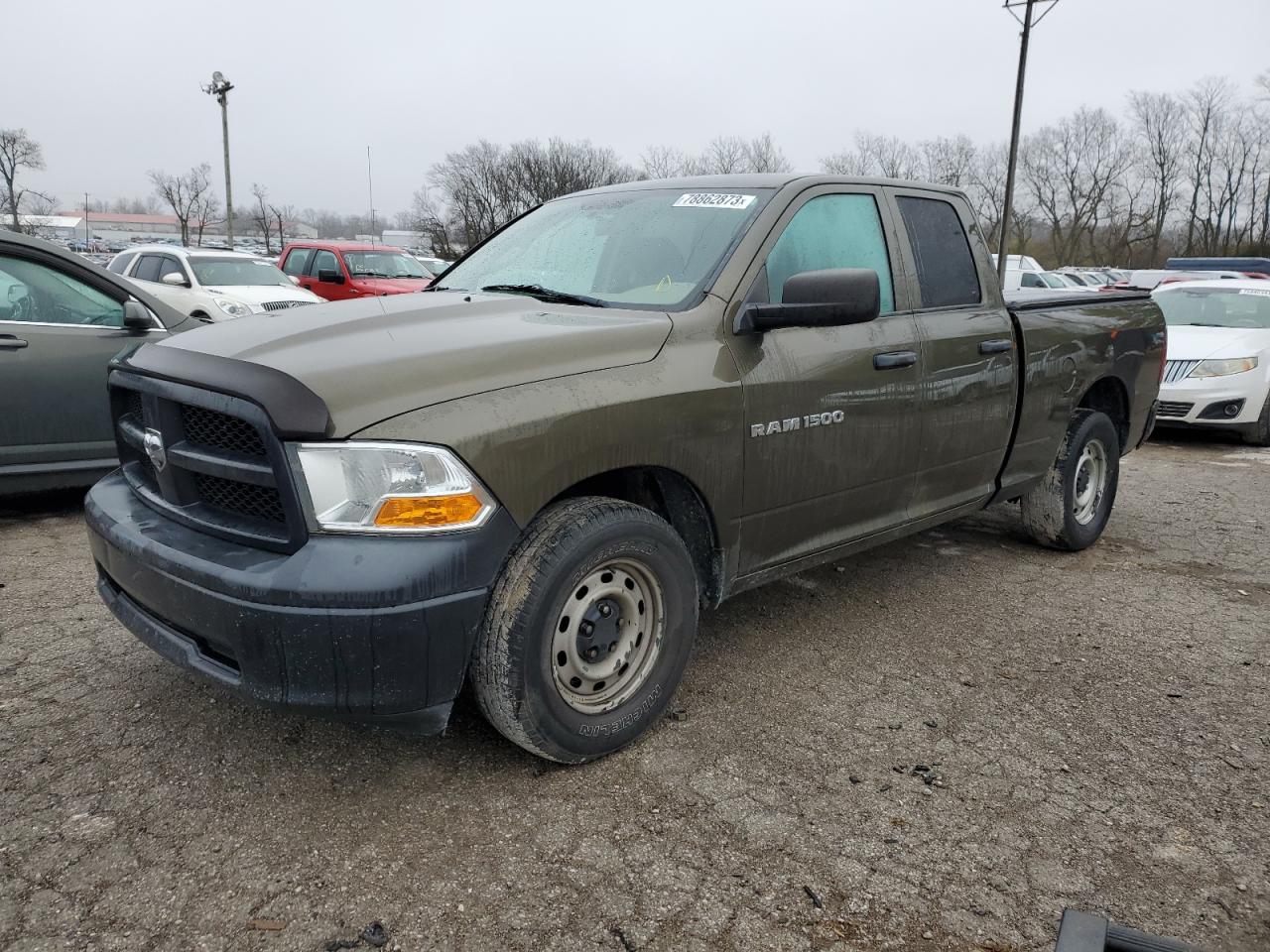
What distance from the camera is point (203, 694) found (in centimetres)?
321

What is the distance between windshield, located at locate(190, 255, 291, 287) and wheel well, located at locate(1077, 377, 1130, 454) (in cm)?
1030

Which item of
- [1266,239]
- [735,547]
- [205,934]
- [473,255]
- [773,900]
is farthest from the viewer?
[1266,239]

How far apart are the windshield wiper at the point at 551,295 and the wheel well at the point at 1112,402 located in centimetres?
311

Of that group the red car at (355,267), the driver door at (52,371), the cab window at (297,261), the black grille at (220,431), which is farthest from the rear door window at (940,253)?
the cab window at (297,261)

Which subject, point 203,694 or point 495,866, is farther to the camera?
point 203,694

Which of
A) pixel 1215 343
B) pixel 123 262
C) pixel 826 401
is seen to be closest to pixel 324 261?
pixel 123 262

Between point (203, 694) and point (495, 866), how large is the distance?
1.43m

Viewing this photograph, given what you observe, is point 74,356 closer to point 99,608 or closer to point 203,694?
point 99,608

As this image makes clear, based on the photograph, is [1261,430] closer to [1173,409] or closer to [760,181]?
[1173,409]

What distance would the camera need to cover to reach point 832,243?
356 centimetres

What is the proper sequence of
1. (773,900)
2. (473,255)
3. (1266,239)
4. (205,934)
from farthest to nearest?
(1266,239), (473,255), (773,900), (205,934)

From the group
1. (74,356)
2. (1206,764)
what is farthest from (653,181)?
(74,356)

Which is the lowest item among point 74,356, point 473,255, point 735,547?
point 735,547

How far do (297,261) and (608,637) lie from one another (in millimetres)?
15731
